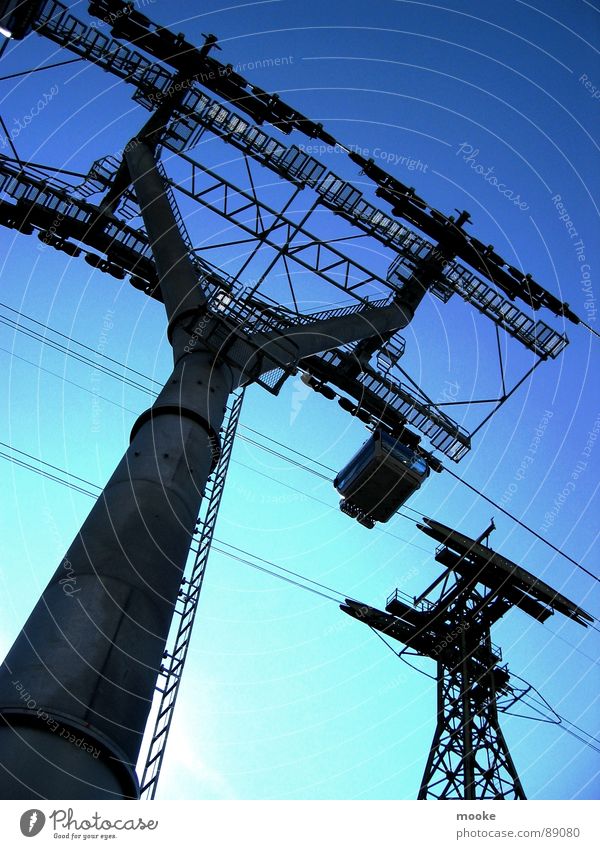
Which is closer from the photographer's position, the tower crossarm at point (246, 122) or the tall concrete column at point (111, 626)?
the tall concrete column at point (111, 626)

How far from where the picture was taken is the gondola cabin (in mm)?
23375

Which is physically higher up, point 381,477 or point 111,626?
point 111,626

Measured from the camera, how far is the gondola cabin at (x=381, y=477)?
23.4m

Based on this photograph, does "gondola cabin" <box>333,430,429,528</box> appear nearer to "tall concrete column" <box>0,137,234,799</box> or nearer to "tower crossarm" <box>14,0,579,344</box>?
"tower crossarm" <box>14,0,579,344</box>

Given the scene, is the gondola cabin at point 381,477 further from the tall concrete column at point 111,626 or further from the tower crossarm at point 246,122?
the tall concrete column at point 111,626

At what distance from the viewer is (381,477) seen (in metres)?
23.8

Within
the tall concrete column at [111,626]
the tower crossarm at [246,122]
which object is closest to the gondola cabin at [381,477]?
the tower crossarm at [246,122]

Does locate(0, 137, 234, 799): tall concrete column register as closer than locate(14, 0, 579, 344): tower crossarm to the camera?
Yes

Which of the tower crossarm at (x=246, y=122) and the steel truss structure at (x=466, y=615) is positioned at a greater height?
the tower crossarm at (x=246, y=122)

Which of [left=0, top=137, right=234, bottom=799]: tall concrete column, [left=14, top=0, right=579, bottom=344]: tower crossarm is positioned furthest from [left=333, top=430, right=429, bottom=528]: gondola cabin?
[left=0, top=137, right=234, bottom=799]: tall concrete column

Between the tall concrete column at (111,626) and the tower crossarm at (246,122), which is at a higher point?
the tower crossarm at (246,122)

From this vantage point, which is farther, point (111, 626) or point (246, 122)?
point (246, 122)

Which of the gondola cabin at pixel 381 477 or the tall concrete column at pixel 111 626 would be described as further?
the gondola cabin at pixel 381 477
